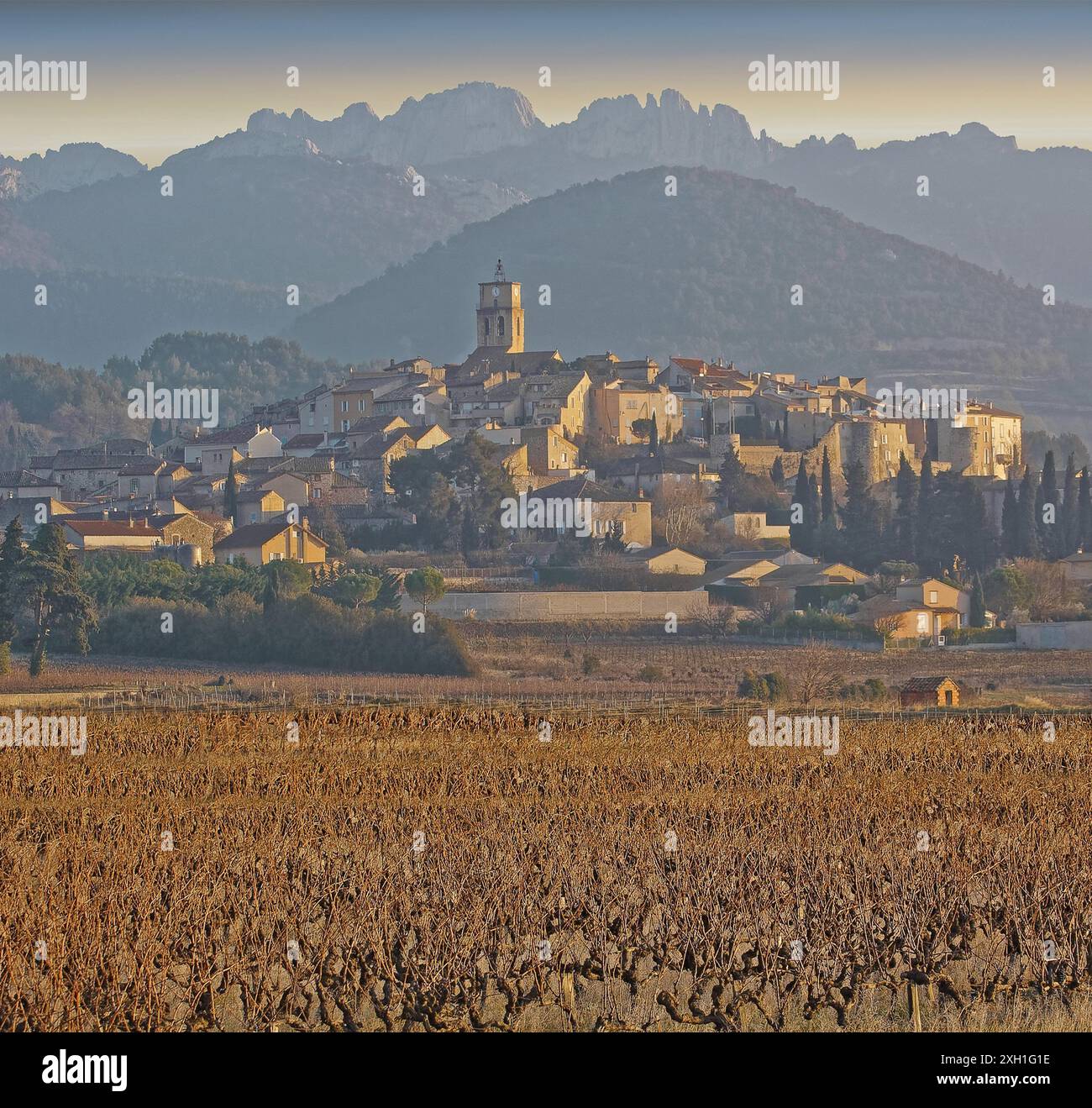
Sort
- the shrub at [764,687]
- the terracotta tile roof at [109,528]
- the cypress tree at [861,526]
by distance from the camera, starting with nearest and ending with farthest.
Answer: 1. the shrub at [764,687]
2. the terracotta tile roof at [109,528]
3. the cypress tree at [861,526]

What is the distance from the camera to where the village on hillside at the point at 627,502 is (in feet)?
199

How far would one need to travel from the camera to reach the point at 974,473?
83.5 meters

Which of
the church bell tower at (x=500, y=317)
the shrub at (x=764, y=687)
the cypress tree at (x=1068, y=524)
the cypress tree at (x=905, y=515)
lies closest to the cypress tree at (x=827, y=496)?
the cypress tree at (x=905, y=515)

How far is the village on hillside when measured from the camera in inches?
2392

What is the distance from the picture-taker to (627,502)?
70375mm

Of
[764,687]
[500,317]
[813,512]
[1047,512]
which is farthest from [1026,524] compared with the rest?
[500,317]

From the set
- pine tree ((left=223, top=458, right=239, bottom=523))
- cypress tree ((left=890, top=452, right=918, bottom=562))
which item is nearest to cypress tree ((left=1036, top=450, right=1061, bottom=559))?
cypress tree ((left=890, top=452, right=918, bottom=562))

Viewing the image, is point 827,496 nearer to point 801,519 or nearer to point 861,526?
point 801,519

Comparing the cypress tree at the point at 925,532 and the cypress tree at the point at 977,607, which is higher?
the cypress tree at the point at 925,532

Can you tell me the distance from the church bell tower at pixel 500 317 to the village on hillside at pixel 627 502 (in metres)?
10.1

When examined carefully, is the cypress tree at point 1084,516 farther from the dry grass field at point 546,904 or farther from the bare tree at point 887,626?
the dry grass field at point 546,904

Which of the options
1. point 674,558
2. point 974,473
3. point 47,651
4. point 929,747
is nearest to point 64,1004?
point 929,747

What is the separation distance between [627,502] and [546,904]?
174 ft
